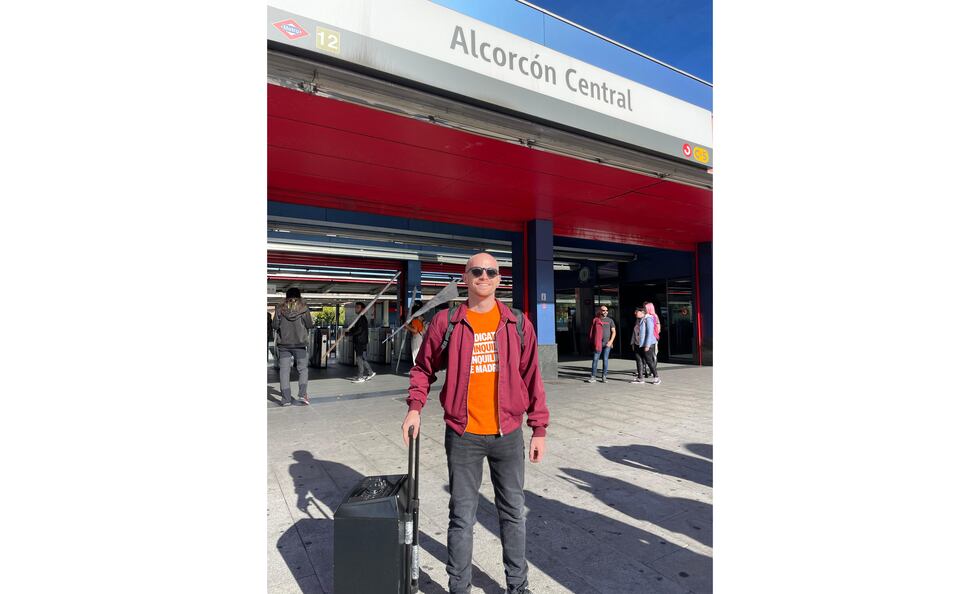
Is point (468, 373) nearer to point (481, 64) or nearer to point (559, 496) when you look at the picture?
point (559, 496)

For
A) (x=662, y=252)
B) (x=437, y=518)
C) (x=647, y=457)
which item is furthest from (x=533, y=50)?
(x=662, y=252)

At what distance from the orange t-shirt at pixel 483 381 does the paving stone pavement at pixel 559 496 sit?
882 millimetres

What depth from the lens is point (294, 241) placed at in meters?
12.5

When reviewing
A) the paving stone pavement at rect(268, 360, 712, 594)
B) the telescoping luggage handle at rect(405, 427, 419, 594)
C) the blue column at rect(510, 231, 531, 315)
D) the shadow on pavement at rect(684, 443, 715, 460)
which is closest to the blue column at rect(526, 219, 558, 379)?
the blue column at rect(510, 231, 531, 315)

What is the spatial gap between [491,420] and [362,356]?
8732 millimetres

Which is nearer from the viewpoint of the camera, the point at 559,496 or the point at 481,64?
the point at 559,496

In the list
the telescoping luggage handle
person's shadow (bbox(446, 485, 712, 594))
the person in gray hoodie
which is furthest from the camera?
the person in gray hoodie

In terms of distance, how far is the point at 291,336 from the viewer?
730cm

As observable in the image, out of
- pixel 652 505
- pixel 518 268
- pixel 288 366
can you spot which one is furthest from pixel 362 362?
pixel 652 505

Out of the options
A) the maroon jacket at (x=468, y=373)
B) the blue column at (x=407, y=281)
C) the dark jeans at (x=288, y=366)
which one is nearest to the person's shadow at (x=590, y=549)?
the maroon jacket at (x=468, y=373)

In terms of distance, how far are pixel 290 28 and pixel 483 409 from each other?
4.02 m

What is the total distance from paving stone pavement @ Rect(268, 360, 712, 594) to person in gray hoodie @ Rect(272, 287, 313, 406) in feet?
1.64

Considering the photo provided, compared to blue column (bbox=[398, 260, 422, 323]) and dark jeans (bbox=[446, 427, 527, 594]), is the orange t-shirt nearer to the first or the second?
dark jeans (bbox=[446, 427, 527, 594])

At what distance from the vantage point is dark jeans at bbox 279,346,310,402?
7.24 metres
